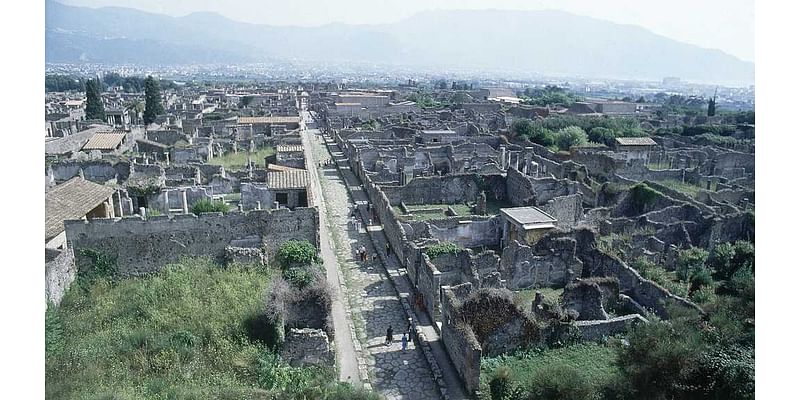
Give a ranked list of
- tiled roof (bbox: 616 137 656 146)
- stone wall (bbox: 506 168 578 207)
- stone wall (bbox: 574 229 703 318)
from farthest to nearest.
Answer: tiled roof (bbox: 616 137 656 146)
stone wall (bbox: 506 168 578 207)
stone wall (bbox: 574 229 703 318)

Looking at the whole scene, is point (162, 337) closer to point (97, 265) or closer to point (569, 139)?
point (97, 265)

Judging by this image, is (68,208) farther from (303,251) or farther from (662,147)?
(662,147)

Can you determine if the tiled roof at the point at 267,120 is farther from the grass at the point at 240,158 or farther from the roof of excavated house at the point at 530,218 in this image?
the roof of excavated house at the point at 530,218

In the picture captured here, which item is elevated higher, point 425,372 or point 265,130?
point 265,130

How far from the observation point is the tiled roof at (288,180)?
25547mm

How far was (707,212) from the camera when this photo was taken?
26.5m

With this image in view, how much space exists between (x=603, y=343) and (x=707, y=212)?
14672mm

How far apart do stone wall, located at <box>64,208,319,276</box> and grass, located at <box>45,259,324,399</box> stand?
2.33ft

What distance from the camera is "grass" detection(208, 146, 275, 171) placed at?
3893 cm

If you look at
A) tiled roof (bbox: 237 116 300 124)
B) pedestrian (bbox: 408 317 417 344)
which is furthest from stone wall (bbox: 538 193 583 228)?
tiled roof (bbox: 237 116 300 124)

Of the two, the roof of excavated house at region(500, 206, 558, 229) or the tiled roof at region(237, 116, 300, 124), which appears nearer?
the roof of excavated house at region(500, 206, 558, 229)

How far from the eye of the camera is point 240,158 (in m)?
42.0

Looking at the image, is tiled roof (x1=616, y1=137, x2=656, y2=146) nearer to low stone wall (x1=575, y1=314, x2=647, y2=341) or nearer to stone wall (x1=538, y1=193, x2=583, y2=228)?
stone wall (x1=538, y1=193, x2=583, y2=228)
